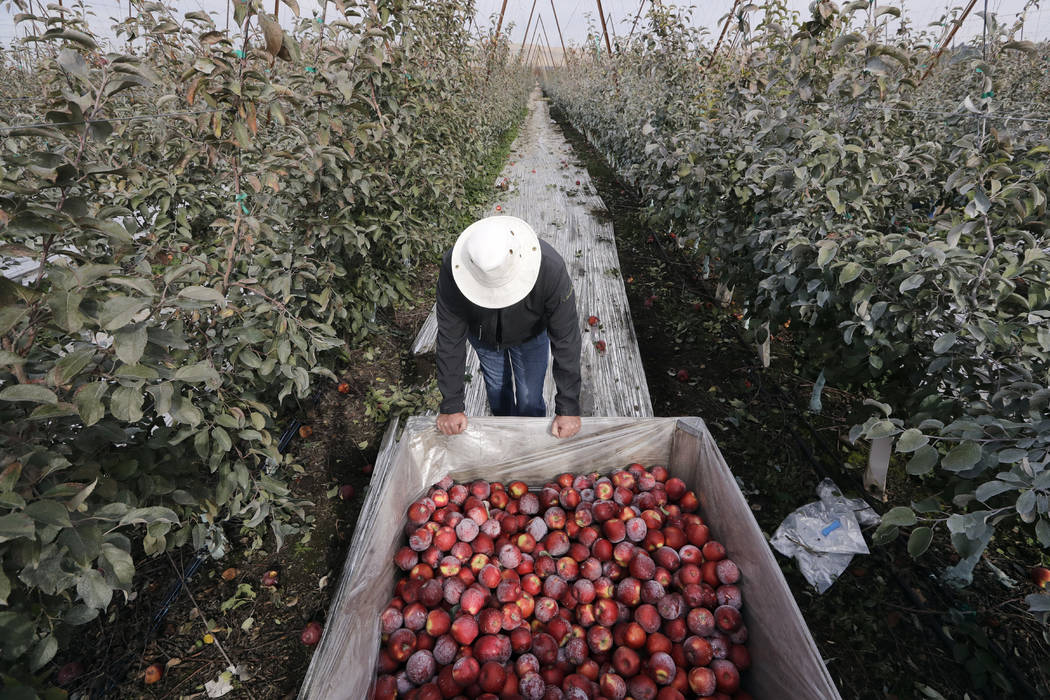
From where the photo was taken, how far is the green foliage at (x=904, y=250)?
54.8 inches

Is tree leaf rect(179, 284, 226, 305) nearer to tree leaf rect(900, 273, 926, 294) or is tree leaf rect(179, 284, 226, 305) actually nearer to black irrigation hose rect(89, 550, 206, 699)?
black irrigation hose rect(89, 550, 206, 699)

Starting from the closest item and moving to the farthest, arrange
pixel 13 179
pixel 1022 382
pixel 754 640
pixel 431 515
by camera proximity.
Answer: pixel 13 179, pixel 1022 382, pixel 754 640, pixel 431 515

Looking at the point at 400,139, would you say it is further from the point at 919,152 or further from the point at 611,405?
the point at 919,152

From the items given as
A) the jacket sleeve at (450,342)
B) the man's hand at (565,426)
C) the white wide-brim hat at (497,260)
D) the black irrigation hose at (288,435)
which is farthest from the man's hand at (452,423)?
the black irrigation hose at (288,435)

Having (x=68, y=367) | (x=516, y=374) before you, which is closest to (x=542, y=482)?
(x=516, y=374)

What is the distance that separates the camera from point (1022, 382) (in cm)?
147

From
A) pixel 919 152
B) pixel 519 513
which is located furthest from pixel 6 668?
pixel 919 152

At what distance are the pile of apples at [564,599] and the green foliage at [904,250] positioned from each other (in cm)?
70

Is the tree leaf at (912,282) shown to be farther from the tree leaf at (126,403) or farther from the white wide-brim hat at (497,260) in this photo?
the tree leaf at (126,403)

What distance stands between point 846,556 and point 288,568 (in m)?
2.71

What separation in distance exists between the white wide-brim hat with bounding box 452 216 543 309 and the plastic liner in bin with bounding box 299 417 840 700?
0.60 meters

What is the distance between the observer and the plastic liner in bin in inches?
54.2

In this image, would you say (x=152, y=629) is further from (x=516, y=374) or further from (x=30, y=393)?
(x=516, y=374)

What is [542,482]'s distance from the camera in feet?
7.37
